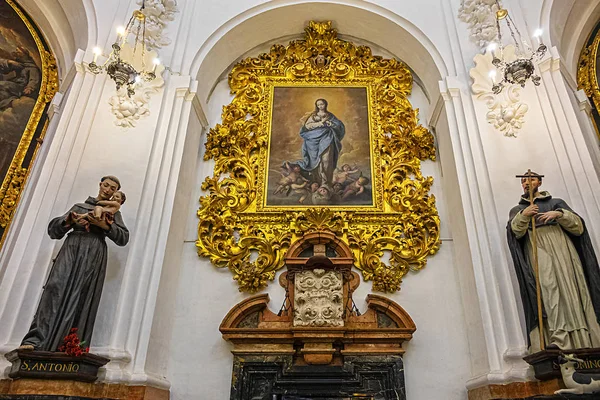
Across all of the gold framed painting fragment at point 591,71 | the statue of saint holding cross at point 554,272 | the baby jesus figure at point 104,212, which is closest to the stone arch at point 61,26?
the baby jesus figure at point 104,212

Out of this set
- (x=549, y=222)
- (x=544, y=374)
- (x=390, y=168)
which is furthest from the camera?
(x=390, y=168)

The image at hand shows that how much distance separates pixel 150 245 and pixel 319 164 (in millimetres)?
2475

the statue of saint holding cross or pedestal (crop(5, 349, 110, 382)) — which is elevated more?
the statue of saint holding cross

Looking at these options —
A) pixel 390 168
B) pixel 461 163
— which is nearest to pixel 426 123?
pixel 390 168

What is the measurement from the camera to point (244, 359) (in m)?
4.86

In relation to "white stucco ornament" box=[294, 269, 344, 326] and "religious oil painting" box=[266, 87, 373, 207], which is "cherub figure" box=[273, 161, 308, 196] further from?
"white stucco ornament" box=[294, 269, 344, 326]

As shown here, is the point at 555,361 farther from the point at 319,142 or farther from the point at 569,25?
the point at 569,25

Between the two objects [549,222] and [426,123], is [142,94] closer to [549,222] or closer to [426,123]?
[426,123]

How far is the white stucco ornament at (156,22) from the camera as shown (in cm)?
596

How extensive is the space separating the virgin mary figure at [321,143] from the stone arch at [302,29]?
4.35 feet

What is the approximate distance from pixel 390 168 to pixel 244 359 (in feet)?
9.80

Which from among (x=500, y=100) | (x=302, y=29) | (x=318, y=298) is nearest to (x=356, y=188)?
(x=318, y=298)

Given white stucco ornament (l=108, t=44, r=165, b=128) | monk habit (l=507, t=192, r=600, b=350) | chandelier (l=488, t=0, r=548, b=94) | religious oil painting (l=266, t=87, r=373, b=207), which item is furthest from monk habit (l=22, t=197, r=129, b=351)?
chandelier (l=488, t=0, r=548, b=94)

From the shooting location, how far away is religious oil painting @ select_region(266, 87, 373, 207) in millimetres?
5930
